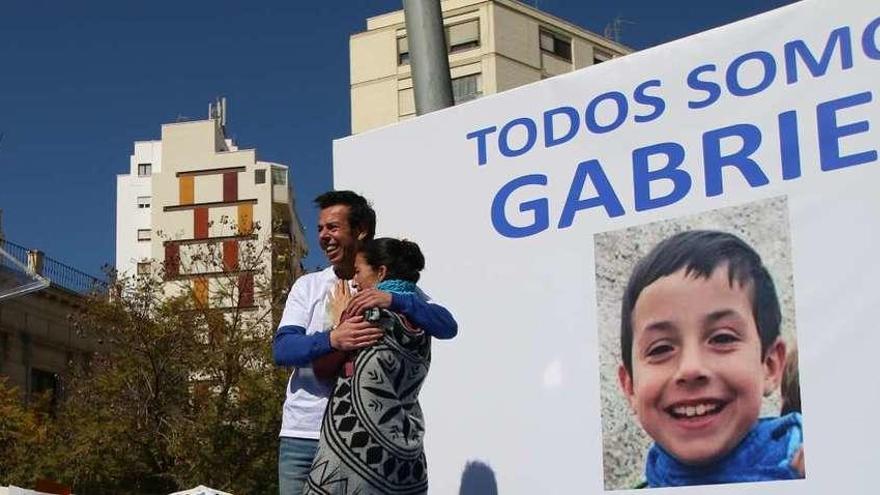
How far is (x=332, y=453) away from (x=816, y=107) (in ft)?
5.67

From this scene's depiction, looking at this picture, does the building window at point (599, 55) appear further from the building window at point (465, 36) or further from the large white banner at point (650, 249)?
the large white banner at point (650, 249)

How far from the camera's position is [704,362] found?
3926mm

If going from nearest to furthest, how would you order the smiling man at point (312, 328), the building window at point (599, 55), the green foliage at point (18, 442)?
the smiling man at point (312, 328) → the green foliage at point (18, 442) → the building window at point (599, 55)

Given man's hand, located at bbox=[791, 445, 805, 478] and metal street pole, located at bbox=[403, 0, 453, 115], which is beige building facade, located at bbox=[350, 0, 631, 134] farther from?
man's hand, located at bbox=[791, 445, 805, 478]

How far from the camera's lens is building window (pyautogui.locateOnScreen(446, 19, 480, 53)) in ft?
166

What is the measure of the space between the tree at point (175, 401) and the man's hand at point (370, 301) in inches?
649

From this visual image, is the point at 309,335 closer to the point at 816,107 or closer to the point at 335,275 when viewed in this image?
the point at 335,275

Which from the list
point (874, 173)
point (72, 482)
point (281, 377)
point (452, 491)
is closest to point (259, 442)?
point (281, 377)

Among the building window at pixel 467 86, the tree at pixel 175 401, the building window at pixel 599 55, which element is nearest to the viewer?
the tree at pixel 175 401

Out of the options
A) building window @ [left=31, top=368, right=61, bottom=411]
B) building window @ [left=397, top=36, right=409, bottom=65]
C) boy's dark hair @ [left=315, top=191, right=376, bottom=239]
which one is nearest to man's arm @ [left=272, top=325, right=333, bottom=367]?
boy's dark hair @ [left=315, top=191, right=376, bottom=239]

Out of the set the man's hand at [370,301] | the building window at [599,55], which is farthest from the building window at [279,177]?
the man's hand at [370,301]

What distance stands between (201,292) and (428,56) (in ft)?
61.3

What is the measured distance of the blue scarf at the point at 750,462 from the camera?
12.1ft

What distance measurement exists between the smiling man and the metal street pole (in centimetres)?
124
